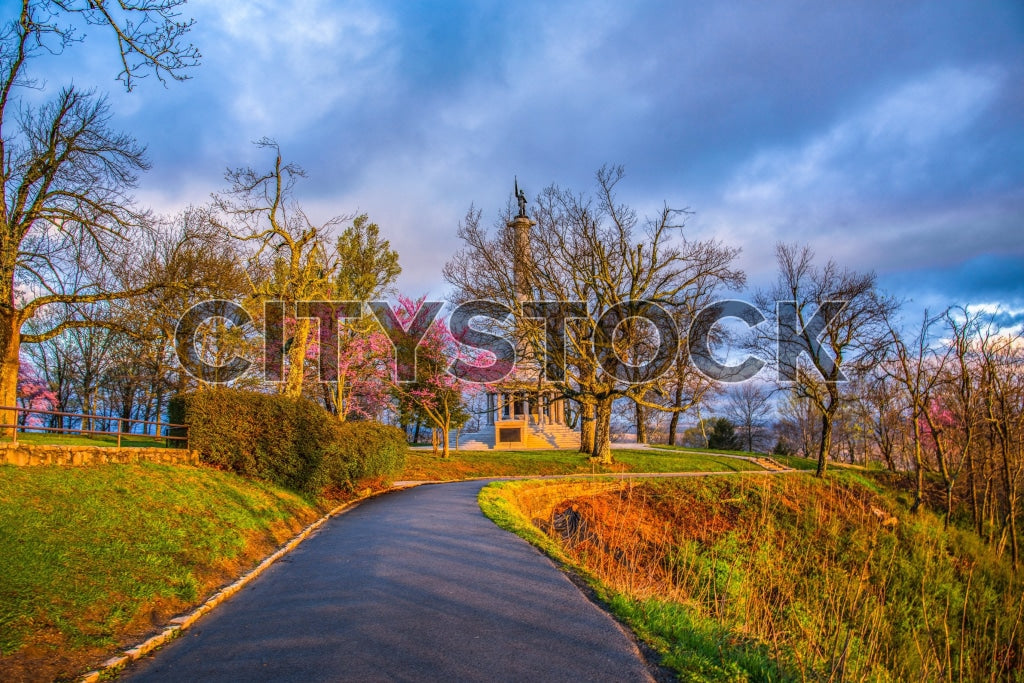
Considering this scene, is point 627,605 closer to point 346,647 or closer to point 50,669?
point 346,647

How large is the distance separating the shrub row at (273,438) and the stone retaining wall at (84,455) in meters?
0.75

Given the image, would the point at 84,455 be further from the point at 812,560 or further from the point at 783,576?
the point at 812,560

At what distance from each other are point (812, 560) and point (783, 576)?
12.2ft

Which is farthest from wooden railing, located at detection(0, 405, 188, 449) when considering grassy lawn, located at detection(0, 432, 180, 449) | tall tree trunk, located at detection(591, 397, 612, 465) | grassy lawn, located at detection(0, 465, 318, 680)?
tall tree trunk, located at detection(591, 397, 612, 465)

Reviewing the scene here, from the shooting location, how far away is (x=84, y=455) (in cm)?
1127

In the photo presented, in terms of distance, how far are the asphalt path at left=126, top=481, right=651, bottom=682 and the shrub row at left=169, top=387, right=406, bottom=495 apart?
619 cm

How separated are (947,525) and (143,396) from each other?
3821 cm

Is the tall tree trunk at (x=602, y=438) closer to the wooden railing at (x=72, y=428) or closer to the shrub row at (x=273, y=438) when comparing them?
the shrub row at (x=273, y=438)

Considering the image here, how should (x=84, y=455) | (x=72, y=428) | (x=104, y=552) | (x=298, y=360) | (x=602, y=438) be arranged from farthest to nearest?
(x=602, y=438) → (x=298, y=360) → (x=72, y=428) → (x=84, y=455) → (x=104, y=552)

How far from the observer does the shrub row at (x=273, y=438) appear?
1491 cm

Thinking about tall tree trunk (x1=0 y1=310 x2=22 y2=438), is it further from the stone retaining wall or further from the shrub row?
the stone retaining wall

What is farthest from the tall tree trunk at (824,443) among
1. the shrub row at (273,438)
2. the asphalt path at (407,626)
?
the asphalt path at (407,626)

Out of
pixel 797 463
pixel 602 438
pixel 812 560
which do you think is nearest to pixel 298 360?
pixel 602 438

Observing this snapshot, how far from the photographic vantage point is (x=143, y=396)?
3309 centimetres
